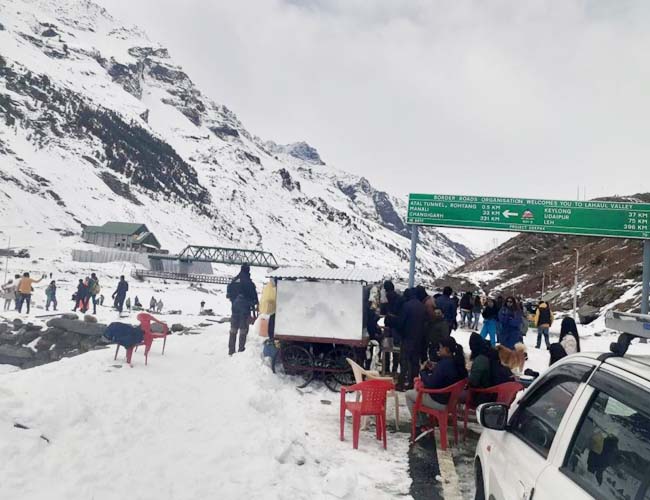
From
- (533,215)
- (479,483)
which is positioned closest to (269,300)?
(479,483)

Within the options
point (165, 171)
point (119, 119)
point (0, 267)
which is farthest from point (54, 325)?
A: point (119, 119)

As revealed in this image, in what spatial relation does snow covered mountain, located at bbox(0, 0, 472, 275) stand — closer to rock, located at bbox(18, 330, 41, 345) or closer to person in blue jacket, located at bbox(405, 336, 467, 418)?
rock, located at bbox(18, 330, 41, 345)

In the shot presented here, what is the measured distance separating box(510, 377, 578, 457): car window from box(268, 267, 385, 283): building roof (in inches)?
235

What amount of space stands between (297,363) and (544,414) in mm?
6890

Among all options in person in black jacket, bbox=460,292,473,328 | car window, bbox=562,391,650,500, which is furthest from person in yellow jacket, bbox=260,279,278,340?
person in black jacket, bbox=460,292,473,328

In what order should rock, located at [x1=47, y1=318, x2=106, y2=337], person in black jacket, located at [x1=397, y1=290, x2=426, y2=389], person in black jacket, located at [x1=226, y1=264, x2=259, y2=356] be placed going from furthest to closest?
rock, located at [x1=47, y1=318, x2=106, y2=337] → person in black jacket, located at [x1=226, y1=264, x2=259, y2=356] → person in black jacket, located at [x1=397, y1=290, x2=426, y2=389]

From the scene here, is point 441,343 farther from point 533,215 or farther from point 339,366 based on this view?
point 533,215

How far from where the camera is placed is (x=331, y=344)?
9.63 meters

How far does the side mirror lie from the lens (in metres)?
3.38

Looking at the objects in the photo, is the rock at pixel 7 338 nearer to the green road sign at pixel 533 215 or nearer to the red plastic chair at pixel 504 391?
the green road sign at pixel 533 215

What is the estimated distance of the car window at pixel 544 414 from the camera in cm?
282

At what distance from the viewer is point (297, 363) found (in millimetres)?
9617

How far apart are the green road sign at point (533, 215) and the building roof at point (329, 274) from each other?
450 inches

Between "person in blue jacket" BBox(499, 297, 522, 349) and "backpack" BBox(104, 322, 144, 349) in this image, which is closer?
"backpack" BBox(104, 322, 144, 349)
